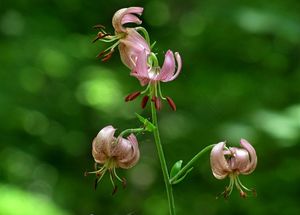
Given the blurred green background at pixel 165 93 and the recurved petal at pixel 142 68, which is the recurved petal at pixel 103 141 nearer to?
the recurved petal at pixel 142 68

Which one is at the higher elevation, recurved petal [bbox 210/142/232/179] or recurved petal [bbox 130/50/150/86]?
recurved petal [bbox 130/50/150/86]

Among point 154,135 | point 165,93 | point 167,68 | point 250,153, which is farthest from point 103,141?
point 165,93

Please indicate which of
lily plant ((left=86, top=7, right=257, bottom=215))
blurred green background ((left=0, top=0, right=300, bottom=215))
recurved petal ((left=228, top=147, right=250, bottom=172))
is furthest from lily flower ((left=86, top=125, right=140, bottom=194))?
blurred green background ((left=0, top=0, right=300, bottom=215))

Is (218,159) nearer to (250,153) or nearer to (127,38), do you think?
(250,153)

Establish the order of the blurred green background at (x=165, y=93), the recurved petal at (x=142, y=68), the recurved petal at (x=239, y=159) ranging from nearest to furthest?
the recurved petal at (x=142, y=68)
the recurved petal at (x=239, y=159)
the blurred green background at (x=165, y=93)

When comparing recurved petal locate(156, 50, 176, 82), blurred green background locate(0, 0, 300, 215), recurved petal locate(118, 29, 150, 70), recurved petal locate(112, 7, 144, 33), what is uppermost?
blurred green background locate(0, 0, 300, 215)

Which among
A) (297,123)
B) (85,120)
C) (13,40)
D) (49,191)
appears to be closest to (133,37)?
(297,123)

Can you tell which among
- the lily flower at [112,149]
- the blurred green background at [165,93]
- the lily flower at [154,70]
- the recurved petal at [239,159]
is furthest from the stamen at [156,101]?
the blurred green background at [165,93]

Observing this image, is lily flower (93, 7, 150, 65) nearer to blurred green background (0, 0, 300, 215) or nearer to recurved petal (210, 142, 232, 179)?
recurved petal (210, 142, 232, 179)

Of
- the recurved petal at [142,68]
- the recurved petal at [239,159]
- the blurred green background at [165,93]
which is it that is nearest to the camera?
the recurved petal at [142,68]
